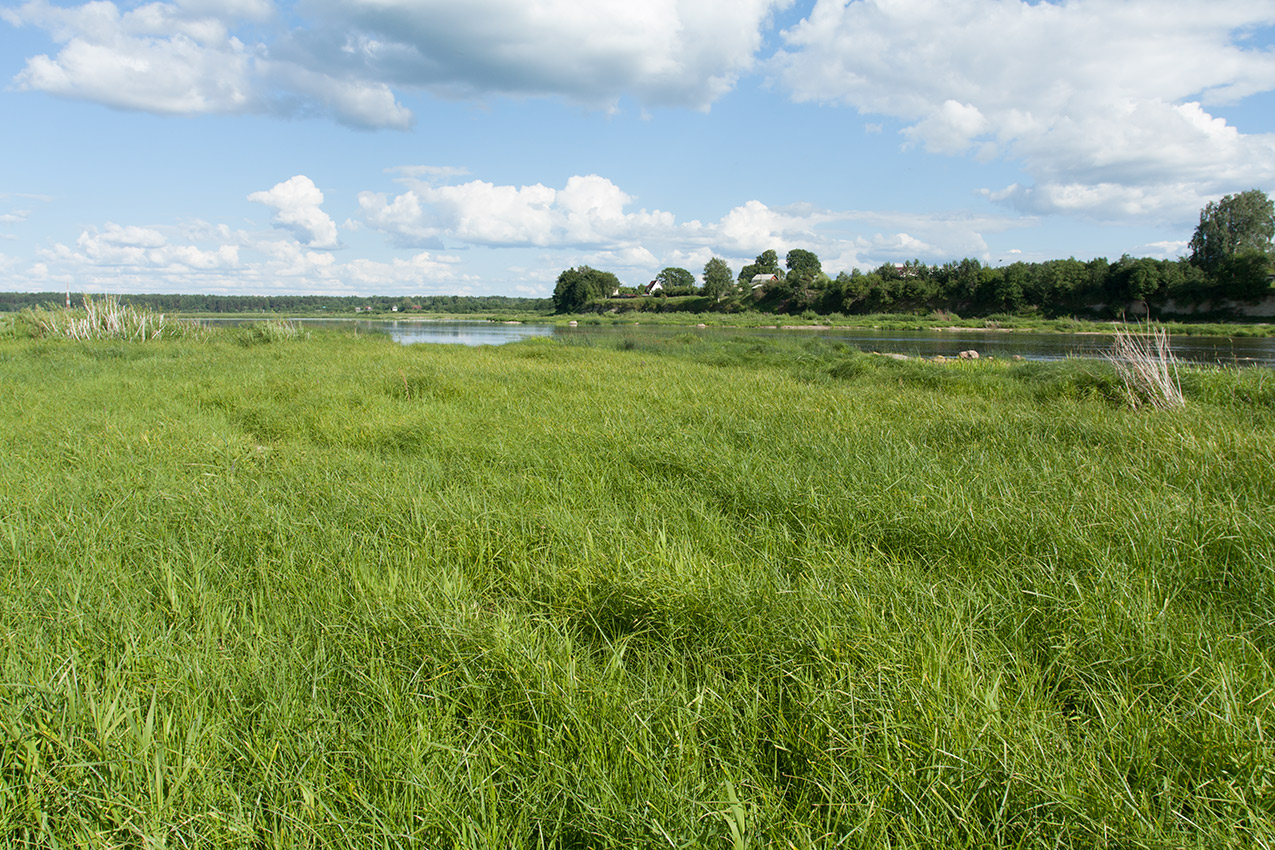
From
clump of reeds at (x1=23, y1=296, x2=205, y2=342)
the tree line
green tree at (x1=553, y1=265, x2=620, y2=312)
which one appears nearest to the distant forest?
green tree at (x1=553, y1=265, x2=620, y2=312)

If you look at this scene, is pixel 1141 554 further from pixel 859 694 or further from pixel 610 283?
pixel 610 283

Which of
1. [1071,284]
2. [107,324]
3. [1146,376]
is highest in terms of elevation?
[1071,284]

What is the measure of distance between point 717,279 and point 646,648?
7883cm

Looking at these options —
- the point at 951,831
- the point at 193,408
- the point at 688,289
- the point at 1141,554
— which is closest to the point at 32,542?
the point at 951,831

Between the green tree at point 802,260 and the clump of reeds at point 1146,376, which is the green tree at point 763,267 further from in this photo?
the clump of reeds at point 1146,376

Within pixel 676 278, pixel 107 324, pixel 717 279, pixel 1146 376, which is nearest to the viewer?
pixel 1146 376

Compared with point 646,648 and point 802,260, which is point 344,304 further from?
point 646,648

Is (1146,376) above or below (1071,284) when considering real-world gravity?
below

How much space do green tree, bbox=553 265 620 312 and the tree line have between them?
783 inches

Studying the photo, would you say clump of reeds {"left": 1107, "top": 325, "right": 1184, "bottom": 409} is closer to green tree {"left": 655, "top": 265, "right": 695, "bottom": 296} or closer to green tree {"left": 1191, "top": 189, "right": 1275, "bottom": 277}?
green tree {"left": 1191, "top": 189, "right": 1275, "bottom": 277}

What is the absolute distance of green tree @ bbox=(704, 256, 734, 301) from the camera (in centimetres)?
7681

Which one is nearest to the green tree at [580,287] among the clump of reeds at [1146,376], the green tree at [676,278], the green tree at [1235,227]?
the green tree at [676,278]

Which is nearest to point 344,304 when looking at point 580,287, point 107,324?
point 580,287

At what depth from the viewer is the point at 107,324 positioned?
18172mm
